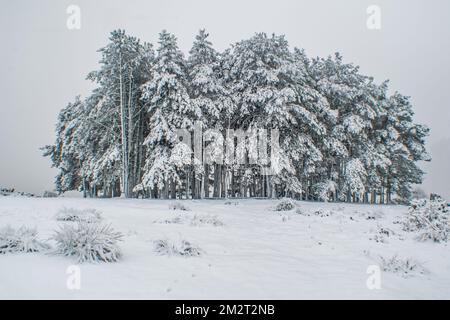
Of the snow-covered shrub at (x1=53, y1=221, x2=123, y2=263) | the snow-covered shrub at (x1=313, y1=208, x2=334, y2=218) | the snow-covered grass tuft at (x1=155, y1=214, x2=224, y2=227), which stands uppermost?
the snow-covered shrub at (x1=53, y1=221, x2=123, y2=263)

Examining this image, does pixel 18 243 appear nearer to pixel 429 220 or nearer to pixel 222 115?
pixel 429 220

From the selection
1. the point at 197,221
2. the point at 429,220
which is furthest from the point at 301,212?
the point at 197,221

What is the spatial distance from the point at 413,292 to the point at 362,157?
1094 inches

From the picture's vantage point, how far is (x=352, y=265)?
24.4 ft

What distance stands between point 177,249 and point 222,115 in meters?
21.4

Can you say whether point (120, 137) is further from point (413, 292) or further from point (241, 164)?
point (413, 292)

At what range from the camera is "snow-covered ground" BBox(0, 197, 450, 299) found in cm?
516

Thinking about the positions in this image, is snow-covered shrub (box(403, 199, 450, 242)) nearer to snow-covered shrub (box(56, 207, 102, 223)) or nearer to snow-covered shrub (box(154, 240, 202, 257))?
snow-covered shrub (box(154, 240, 202, 257))

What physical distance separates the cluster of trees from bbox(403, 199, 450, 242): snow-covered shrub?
13.6 metres

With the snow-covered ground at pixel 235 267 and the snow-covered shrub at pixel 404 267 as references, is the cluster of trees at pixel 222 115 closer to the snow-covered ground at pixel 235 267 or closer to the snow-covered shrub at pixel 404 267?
the snow-covered ground at pixel 235 267

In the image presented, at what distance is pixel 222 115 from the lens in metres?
28.0

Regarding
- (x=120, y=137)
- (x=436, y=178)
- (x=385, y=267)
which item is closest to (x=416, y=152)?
(x=120, y=137)

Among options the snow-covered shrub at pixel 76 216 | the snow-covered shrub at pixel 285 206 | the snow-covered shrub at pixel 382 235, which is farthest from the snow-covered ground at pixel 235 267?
the snow-covered shrub at pixel 285 206

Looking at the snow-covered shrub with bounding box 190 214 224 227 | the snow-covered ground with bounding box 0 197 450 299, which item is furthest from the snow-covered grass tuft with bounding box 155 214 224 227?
the snow-covered ground with bounding box 0 197 450 299
